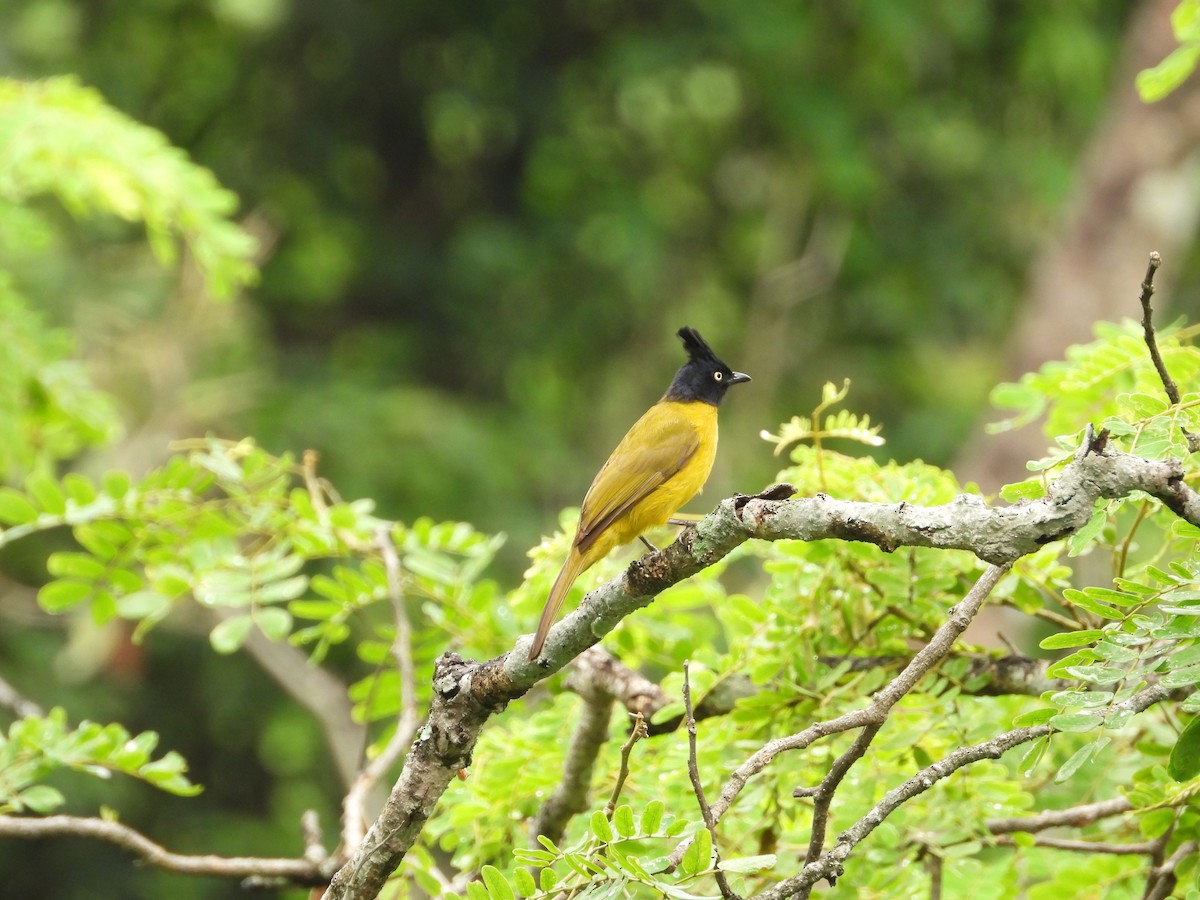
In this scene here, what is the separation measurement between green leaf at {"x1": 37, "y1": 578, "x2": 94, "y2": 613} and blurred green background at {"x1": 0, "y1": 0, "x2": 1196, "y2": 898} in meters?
6.88

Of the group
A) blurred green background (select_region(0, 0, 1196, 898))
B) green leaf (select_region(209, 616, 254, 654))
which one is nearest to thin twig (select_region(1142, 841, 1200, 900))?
green leaf (select_region(209, 616, 254, 654))

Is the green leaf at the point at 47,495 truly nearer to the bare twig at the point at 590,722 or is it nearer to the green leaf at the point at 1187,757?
the bare twig at the point at 590,722

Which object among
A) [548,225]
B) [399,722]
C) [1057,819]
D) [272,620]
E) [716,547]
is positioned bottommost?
[1057,819]

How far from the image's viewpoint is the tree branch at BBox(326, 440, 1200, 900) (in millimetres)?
1930

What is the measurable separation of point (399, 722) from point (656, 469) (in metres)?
1.15

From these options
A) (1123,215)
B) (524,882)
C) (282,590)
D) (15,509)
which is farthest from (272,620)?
(1123,215)

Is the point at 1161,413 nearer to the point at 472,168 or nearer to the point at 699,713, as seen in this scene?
the point at 699,713

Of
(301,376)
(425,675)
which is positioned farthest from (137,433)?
(425,675)

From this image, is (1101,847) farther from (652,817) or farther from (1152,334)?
(1152,334)

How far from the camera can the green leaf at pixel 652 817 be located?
7.32 feet

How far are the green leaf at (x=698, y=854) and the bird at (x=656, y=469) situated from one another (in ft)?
2.79

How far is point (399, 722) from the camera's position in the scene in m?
3.39

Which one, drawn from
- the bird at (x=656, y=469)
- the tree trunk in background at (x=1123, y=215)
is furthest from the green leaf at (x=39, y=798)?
the tree trunk in background at (x=1123, y=215)

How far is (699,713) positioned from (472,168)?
11052mm
